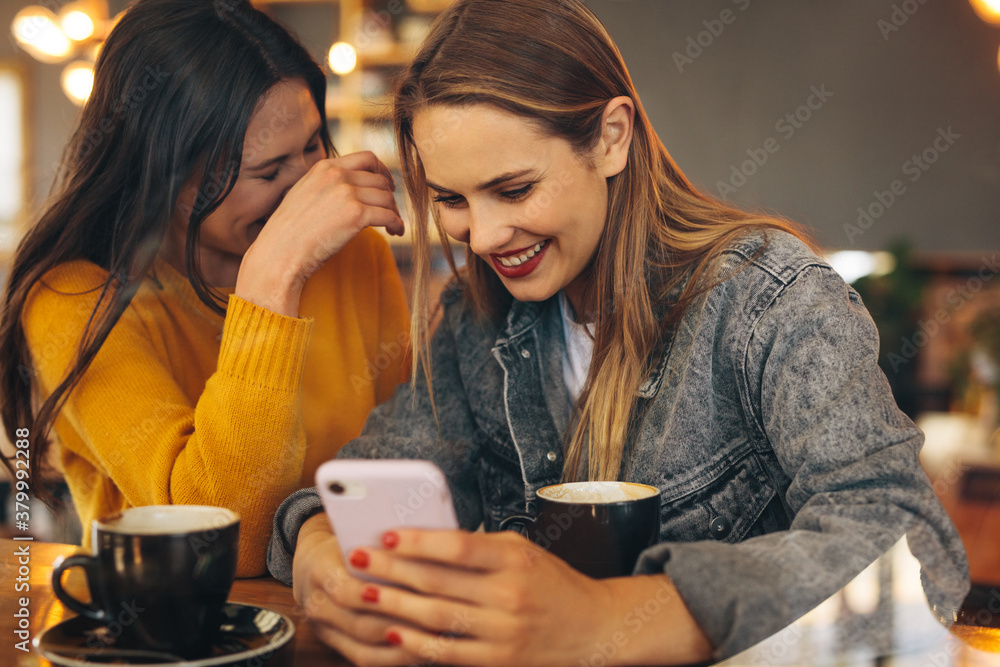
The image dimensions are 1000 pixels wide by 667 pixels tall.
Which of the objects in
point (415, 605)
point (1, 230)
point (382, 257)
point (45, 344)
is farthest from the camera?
point (1, 230)

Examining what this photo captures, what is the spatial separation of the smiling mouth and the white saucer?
0.52 meters

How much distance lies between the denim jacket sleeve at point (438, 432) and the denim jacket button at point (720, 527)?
0.35 metres

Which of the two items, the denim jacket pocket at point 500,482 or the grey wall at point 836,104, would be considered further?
the grey wall at point 836,104

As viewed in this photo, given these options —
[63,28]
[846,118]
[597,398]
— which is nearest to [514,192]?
[597,398]

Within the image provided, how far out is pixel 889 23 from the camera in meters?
3.92

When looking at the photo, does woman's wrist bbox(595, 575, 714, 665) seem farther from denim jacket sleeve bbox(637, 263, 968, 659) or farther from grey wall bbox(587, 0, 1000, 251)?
grey wall bbox(587, 0, 1000, 251)

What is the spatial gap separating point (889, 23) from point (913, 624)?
4.02 meters

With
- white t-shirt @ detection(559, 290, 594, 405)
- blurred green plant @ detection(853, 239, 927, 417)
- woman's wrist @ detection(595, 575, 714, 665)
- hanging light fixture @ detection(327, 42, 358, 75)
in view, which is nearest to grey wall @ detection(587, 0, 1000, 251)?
blurred green plant @ detection(853, 239, 927, 417)

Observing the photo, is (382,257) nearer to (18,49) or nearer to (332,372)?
(332,372)

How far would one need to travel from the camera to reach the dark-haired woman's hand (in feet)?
3.39

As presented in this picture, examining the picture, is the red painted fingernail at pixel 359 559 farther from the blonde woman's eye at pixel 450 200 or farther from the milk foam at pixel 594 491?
the blonde woman's eye at pixel 450 200

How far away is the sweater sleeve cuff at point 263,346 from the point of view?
975 mm

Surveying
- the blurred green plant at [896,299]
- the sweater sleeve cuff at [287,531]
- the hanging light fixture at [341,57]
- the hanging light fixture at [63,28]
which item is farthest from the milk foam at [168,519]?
the blurred green plant at [896,299]

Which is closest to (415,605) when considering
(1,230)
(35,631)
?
(35,631)
